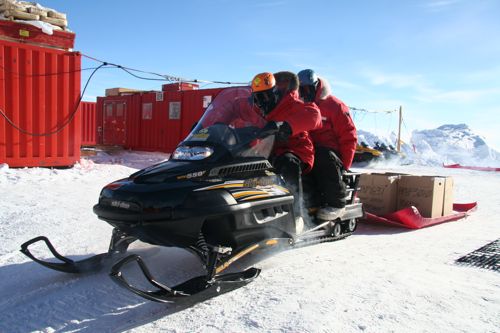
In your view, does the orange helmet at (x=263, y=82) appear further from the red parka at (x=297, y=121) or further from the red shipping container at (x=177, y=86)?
the red shipping container at (x=177, y=86)

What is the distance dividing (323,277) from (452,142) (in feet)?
113

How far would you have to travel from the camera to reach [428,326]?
7.22ft

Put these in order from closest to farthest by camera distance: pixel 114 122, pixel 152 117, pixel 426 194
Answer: pixel 426 194 < pixel 152 117 < pixel 114 122

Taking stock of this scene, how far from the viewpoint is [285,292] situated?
8.73 ft

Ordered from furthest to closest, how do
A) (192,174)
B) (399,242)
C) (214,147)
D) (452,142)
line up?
(452,142)
(399,242)
(214,147)
(192,174)

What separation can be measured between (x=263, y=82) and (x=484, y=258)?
264 cm

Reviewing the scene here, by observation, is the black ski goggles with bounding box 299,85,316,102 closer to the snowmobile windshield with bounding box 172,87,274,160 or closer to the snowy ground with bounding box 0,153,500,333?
the snowmobile windshield with bounding box 172,87,274,160

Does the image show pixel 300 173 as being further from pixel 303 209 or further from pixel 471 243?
pixel 471 243

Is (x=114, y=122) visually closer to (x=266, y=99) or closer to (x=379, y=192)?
(x=379, y=192)

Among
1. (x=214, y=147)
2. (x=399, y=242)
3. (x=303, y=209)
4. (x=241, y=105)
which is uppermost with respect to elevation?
(x=241, y=105)

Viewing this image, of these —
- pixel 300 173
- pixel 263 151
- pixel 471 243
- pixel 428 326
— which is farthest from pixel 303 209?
pixel 471 243

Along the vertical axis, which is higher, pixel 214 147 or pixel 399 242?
pixel 214 147

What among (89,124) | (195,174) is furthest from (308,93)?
(89,124)

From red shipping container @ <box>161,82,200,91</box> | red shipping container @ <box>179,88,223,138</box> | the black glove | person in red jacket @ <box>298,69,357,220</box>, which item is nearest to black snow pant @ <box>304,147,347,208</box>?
person in red jacket @ <box>298,69,357,220</box>
